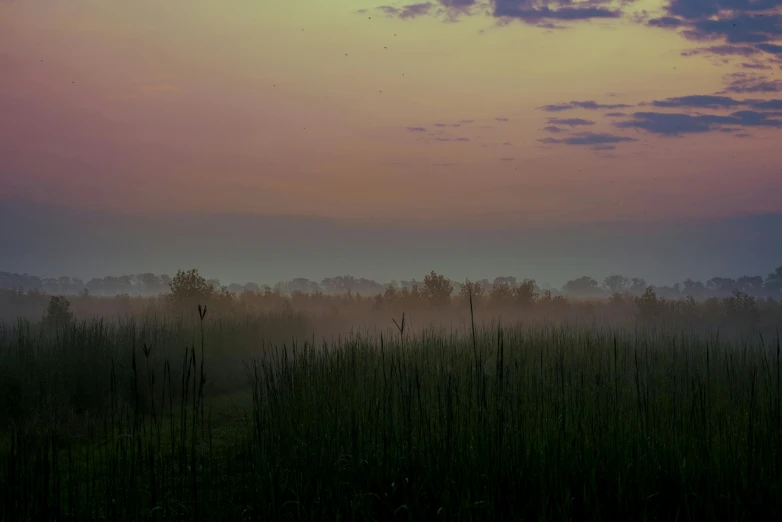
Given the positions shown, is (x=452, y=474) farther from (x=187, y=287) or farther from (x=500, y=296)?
(x=500, y=296)

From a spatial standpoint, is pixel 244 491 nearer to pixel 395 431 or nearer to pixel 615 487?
pixel 395 431

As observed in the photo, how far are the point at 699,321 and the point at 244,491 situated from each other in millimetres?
22065

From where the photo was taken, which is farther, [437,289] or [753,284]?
[753,284]

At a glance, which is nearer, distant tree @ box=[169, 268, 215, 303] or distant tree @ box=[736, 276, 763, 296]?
distant tree @ box=[169, 268, 215, 303]

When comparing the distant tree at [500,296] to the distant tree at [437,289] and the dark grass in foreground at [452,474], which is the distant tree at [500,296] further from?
the dark grass in foreground at [452,474]

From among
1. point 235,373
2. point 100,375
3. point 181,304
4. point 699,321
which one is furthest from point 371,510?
point 699,321

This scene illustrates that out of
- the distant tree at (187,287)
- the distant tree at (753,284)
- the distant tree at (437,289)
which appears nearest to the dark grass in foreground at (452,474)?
the distant tree at (187,287)

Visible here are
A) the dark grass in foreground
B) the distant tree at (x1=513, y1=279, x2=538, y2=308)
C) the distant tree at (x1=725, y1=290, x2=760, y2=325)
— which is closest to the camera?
the dark grass in foreground

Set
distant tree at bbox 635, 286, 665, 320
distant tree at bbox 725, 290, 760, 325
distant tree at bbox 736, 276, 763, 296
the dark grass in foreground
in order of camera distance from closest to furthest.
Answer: the dark grass in foreground → distant tree at bbox 725, 290, 760, 325 → distant tree at bbox 635, 286, 665, 320 → distant tree at bbox 736, 276, 763, 296

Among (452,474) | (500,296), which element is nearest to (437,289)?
(500,296)

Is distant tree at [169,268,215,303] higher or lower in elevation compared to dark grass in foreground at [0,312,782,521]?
higher

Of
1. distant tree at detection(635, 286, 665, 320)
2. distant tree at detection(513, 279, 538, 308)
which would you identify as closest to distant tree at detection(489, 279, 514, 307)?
distant tree at detection(513, 279, 538, 308)

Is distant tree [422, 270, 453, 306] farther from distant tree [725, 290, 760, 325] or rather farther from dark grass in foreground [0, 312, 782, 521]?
dark grass in foreground [0, 312, 782, 521]

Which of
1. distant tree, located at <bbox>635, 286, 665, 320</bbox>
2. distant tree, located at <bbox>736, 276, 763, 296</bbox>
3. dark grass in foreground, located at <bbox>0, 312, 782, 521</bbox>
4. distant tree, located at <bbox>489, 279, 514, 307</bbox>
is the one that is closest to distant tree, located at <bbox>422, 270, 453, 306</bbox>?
distant tree, located at <bbox>489, 279, 514, 307</bbox>
